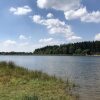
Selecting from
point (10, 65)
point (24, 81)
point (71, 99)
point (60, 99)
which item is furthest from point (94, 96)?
point (10, 65)

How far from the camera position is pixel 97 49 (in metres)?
198

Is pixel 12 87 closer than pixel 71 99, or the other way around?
pixel 71 99

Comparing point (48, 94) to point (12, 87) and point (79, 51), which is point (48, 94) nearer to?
point (12, 87)

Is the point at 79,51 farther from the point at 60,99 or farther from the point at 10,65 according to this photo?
the point at 60,99

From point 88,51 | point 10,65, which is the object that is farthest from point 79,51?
point 10,65

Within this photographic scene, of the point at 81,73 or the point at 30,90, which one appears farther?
the point at 81,73

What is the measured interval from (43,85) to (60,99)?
4.27 meters

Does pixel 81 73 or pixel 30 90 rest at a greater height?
pixel 30 90

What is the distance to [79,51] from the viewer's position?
652ft

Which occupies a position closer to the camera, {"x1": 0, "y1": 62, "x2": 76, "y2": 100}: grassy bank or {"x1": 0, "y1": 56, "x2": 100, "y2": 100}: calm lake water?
{"x1": 0, "y1": 62, "x2": 76, "y2": 100}: grassy bank

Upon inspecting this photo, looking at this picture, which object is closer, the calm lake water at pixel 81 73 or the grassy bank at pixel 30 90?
the grassy bank at pixel 30 90

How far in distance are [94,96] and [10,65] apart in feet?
52.7

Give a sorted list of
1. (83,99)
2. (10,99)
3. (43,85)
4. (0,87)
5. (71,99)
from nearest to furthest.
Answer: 1. (10,99)
2. (71,99)
3. (83,99)
4. (0,87)
5. (43,85)

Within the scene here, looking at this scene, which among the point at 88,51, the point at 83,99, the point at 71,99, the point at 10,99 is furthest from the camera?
the point at 88,51
